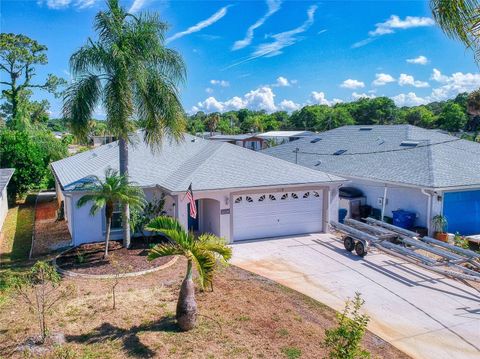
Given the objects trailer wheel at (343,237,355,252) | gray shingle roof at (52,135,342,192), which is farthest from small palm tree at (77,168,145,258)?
trailer wheel at (343,237,355,252)

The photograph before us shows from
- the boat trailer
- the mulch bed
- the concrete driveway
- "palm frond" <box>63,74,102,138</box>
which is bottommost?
the concrete driveway

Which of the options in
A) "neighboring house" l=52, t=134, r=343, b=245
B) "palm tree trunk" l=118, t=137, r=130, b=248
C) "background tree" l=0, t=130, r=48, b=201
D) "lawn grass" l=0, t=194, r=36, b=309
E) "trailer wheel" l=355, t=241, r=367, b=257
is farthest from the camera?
"background tree" l=0, t=130, r=48, b=201

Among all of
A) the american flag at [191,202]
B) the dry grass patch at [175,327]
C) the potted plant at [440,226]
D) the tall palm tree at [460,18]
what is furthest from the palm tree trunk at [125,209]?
the potted plant at [440,226]

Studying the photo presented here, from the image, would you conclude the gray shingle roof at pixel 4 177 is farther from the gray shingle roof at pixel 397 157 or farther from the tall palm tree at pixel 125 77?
the gray shingle roof at pixel 397 157

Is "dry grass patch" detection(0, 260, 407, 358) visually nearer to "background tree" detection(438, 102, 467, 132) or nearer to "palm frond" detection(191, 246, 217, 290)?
"palm frond" detection(191, 246, 217, 290)

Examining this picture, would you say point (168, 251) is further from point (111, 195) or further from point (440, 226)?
point (440, 226)

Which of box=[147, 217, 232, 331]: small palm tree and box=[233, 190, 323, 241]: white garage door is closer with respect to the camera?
box=[147, 217, 232, 331]: small palm tree

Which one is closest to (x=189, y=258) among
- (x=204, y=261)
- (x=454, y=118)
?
(x=204, y=261)
